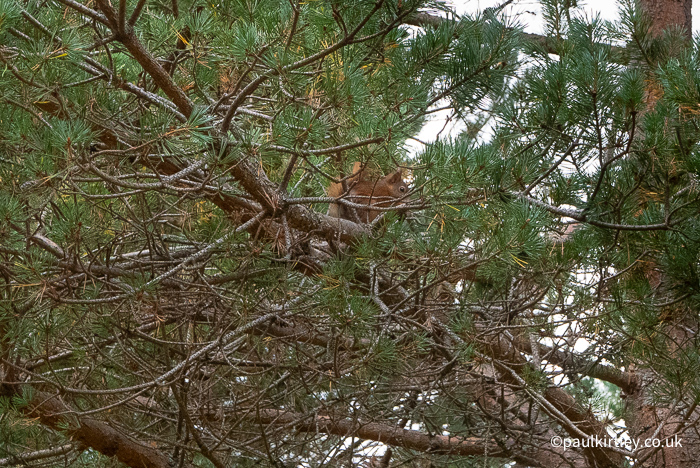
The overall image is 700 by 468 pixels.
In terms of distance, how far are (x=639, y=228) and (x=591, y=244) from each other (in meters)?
0.22

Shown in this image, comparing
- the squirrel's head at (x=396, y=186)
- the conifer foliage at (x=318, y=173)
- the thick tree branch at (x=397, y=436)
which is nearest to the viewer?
the conifer foliage at (x=318, y=173)

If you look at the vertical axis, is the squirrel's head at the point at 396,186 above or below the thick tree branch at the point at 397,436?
above

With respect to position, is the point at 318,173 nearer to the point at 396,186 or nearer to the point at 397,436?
the point at 396,186

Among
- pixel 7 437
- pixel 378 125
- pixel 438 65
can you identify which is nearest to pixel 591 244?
pixel 438 65

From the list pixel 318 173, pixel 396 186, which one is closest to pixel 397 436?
pixel 396 186

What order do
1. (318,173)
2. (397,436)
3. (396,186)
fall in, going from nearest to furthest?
1. (318,173)
2. (397,436)
3. (396,186)

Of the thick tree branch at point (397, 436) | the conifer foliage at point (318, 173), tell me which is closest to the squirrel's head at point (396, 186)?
the conifer foliage at point (318, 173)

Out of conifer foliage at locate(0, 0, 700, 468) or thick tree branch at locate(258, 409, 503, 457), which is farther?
thick tree branch at locate(258, 409, 503, 457)

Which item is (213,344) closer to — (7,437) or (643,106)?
(7,437)

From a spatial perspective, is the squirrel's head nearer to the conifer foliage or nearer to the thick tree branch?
the conifer foliage

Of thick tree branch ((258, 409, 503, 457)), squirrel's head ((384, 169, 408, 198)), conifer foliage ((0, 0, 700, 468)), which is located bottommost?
thick tree branch ((258, 409, 503, 457))

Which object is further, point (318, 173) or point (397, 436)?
point (397, 436)

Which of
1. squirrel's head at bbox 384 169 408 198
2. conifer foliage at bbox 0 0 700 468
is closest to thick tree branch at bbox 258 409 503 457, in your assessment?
conifer foliage at bbox 0 0 700 468

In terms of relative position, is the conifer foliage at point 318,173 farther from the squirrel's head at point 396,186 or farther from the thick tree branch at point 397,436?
the squirrel's head at point 396,186
